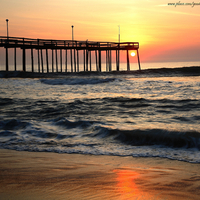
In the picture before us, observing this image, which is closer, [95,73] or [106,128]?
[106,128]

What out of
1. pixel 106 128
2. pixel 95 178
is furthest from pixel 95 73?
pixel 95 178

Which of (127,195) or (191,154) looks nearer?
(127,195)

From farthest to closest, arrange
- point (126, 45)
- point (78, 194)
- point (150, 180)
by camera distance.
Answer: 1. point (126, 45)
2. point (150, 180)
3. point (78, 194)

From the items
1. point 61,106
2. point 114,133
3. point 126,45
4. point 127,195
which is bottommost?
point 127,195

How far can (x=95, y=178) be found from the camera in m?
3.38

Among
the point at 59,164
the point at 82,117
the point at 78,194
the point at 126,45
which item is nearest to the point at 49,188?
the point at 78,194

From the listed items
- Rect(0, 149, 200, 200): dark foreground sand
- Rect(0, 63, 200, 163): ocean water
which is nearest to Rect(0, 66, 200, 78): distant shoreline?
Rect(0, 63, 200, 163): ocean water

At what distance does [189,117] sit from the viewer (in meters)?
8.27

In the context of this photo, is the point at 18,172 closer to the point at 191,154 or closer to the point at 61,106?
the point at 191,154

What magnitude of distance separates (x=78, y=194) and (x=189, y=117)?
6.30 metres

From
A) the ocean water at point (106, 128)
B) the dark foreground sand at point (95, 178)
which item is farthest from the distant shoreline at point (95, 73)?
the dark foreground sand at point (95, 178)

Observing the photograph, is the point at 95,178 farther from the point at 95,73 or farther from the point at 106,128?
the point at 95,73

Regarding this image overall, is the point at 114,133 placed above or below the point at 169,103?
below

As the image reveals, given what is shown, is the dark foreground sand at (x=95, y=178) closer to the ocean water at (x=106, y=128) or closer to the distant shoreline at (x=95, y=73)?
the ocean water at (x=106, y=128)
